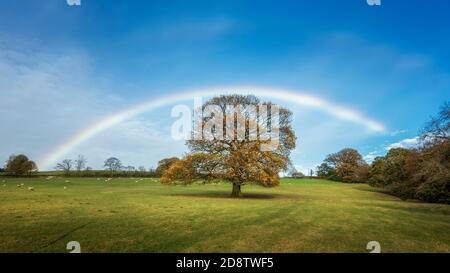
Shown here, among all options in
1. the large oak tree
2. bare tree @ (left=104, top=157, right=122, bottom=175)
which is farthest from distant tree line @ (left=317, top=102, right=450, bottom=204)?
bare tree @ (left=104, top=157, right=122, bottom=175)

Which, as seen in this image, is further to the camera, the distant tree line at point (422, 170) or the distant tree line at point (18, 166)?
the distant tree line at point (18, 166)

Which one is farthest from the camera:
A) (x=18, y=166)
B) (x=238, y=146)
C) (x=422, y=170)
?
(x=18, y=166)

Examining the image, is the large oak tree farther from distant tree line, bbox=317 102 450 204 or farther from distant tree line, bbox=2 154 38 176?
distant tree line, bbox=2 154 38 176

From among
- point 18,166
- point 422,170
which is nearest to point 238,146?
point 422,170

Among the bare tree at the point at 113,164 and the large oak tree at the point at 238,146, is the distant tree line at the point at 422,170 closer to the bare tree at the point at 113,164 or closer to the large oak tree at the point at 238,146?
the large oak tree at the point at 238,146

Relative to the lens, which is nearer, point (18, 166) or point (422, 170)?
point (422, 170)

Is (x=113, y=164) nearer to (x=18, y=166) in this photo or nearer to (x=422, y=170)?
(x=18, y=166)

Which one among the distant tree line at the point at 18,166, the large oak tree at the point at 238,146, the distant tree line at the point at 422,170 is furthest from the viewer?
the distant tree line at the point at 18,166

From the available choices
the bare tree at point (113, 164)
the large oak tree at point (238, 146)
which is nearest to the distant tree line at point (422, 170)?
the large oak tree at point (238, 146)

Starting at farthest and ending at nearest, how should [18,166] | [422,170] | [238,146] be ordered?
[18,166], [238,146], [422,170]
